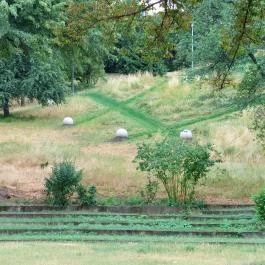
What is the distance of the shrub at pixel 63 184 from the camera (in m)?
19.2

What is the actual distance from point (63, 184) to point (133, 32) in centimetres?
856

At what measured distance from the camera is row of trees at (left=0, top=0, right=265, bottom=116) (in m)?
9.12

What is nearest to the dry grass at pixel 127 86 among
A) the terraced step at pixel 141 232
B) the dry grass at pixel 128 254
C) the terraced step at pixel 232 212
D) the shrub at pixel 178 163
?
the shrub at pixel 178 163

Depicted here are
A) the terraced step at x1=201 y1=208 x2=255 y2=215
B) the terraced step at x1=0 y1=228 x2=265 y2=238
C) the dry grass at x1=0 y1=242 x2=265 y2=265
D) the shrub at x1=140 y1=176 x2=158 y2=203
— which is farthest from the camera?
the shrub at x1=140 y1=176 x2=158 y2=203

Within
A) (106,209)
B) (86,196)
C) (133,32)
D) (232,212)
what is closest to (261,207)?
(232,212)

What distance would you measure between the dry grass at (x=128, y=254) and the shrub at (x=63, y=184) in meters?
7.38

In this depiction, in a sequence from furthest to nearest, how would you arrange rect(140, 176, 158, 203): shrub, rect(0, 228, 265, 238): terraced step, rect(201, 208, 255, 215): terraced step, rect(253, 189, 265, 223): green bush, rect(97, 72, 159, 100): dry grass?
1. rect(97, 72, 159, 100): dry grass
2. rect(140, 176, 158, 203): shrub
3. rect(201, 208, 255, 215): terraced step
4. rect(253, 189, 265, 223): green bush
5. rect(0, 228, 265, 238): terraced step

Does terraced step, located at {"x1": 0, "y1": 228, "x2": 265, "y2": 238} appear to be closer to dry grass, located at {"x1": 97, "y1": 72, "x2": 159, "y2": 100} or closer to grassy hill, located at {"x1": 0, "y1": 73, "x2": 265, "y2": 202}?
grassy hill, located at {"x1": 0, "y1": 73, "x2": 265, "y2": 202}

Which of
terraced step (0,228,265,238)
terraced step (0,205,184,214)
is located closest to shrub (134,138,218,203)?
terraced step (0,205,184,214)

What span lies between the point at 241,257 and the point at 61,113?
40250 millimetres

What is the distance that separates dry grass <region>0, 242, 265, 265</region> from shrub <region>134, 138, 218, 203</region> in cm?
767

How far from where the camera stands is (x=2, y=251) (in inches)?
427

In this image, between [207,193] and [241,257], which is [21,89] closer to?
[207,193]

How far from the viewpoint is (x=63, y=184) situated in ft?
63.2
